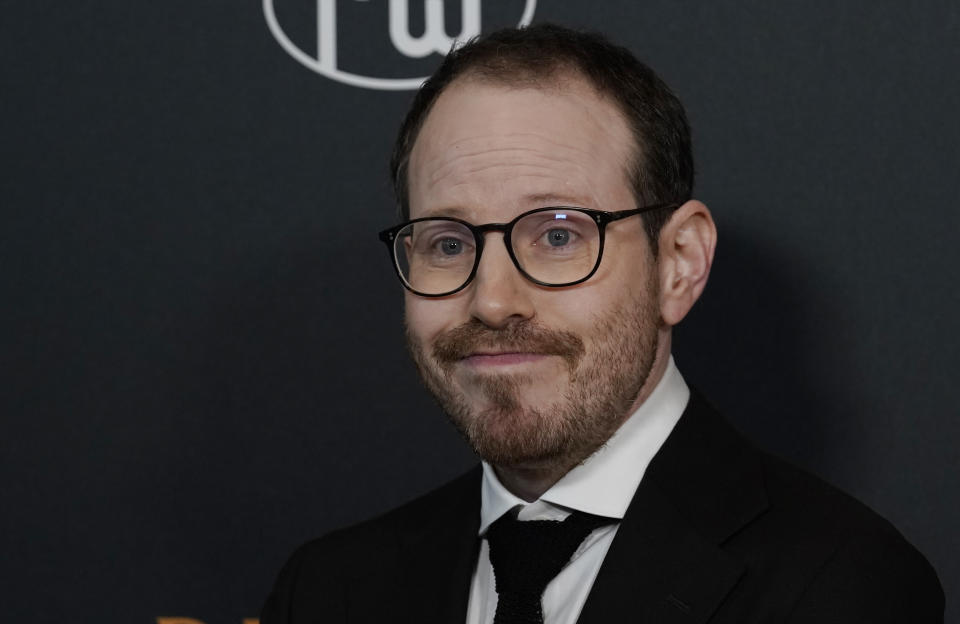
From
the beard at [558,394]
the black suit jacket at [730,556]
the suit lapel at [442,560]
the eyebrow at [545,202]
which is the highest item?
the eyebrow at [545,202]

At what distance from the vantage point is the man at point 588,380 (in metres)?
1.52

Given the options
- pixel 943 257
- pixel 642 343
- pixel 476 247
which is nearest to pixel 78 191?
pixel 476 247

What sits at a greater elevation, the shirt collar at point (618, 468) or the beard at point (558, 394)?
the beard at point (558, 394)

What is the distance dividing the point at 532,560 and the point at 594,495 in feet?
0.37

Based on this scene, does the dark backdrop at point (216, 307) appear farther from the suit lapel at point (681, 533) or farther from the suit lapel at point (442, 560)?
the suit lapel at point (681, 533)

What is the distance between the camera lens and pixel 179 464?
2301mm

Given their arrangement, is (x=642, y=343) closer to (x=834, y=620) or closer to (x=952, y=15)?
(x=834, y=620)

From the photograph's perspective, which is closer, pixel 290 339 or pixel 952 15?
pixel 952 15

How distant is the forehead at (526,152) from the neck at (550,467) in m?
0.23

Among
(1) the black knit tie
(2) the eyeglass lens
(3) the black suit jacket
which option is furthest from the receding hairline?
(1) the black knit tie

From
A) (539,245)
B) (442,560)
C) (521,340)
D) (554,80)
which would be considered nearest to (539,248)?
(539,245)

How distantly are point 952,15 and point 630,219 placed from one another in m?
0.77

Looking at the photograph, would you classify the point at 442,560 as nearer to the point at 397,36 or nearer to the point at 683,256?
the point at 683,256

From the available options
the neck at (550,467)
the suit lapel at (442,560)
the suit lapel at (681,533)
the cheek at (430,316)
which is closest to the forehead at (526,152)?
the cheek at (430,316)
